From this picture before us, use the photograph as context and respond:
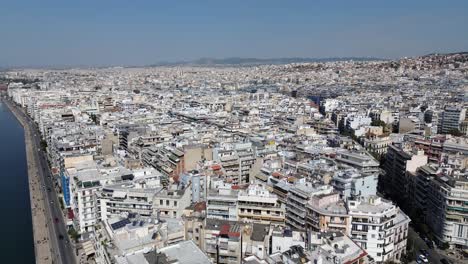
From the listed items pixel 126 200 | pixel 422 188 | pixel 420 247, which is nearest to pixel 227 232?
pixel 126 200

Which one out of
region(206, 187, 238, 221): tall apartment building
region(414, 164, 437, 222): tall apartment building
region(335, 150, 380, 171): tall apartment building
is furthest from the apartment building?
region(414, 164, 437, 222): tall apartment building

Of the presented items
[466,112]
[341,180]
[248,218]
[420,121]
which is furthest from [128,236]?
[466,112]

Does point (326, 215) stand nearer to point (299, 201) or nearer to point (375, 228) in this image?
point (299, 201)

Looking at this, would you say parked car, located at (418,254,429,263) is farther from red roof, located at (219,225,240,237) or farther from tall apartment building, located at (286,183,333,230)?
red roof, located at (219,225,240,237)

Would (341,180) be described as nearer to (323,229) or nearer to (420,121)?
(323,229)

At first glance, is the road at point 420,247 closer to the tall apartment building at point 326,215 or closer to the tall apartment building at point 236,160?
the tall apartment building at point 326,215

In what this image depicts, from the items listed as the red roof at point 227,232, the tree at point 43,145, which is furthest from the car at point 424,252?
the tree at point 43,145
